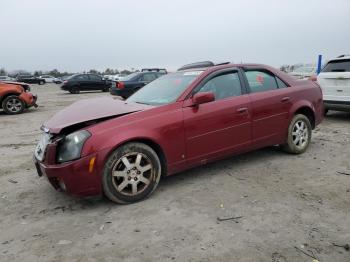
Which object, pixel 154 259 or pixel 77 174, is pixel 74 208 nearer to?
pixel 77 174

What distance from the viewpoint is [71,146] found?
400 centimetres

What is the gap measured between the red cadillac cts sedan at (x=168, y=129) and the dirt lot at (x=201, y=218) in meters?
0.34

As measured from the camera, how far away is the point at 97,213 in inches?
159

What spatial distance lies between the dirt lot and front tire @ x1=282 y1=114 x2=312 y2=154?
0.26m

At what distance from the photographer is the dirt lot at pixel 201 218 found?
125 inches

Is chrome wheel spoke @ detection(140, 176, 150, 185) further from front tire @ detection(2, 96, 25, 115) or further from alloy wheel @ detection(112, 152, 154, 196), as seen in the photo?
front tire @ detection(2, 96, 25, 115)

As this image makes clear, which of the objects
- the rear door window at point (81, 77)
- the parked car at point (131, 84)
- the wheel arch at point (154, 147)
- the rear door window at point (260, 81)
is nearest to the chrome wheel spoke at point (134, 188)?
the wheel arch at point (154, 147)

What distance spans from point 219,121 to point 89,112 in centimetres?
169

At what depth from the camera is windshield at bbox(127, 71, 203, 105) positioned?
4.89m

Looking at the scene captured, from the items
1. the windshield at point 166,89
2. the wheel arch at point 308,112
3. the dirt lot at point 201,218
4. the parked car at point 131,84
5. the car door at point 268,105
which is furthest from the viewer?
the parked car at point 131,84

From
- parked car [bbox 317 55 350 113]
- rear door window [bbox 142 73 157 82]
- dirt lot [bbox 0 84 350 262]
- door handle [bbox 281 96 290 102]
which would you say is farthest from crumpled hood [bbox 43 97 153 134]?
rear door window [bbox 142 73 157 82]

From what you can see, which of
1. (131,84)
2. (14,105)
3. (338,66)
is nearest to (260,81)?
(338,66)

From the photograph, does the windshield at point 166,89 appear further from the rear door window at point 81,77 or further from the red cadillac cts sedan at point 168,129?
the rear door window at point 81,77

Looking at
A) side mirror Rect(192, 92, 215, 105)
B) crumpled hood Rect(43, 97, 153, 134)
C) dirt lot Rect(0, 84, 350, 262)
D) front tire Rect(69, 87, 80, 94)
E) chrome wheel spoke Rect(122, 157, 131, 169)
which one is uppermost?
side mirror Rect(192, 92, 215, 105)
